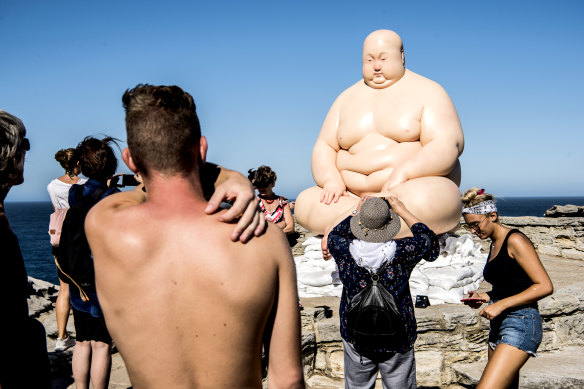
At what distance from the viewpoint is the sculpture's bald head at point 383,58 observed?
4.65 meters

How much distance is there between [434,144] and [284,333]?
342 centimetres

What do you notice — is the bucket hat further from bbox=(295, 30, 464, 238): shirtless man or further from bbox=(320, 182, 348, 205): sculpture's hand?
bbox=(320, 182, 348, 205): sculpture's hand

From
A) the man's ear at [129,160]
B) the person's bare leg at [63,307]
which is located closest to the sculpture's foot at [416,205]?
the person's bare leg at [63,307]

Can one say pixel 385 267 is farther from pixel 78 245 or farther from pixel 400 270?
pixel 78 245

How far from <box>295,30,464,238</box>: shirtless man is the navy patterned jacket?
4.70ft

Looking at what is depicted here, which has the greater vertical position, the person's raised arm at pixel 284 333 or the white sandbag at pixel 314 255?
the person's raised arm at pixel 284 333

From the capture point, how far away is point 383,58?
4695mm

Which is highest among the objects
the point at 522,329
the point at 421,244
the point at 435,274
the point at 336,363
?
the point at 421,244

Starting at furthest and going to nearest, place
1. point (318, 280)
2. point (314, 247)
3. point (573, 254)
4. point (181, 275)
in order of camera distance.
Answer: point (573, 254), point (314, 247), point (318, 280), point (181, 275)

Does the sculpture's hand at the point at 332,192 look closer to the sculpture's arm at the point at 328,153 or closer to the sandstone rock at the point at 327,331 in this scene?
the sculpture's arm at the point at 328,153

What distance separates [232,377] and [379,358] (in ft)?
5.43

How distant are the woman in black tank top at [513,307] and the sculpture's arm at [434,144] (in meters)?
1.43

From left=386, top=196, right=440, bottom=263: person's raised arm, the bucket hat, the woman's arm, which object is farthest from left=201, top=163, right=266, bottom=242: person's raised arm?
the woman's arm

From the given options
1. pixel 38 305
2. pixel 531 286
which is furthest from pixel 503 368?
pixel 38 305
